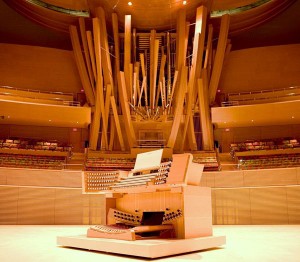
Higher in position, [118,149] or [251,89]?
[251,89]

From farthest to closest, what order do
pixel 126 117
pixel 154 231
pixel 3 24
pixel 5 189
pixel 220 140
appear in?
1. pixel 220 140
2. pixel 3 24
3. pixel 126 117
4. pixel 5 189
5. pixel 154 231

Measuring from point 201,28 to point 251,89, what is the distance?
4858 mm

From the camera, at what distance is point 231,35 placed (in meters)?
18.3

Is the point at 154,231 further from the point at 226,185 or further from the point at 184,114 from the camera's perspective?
the point at 184,114

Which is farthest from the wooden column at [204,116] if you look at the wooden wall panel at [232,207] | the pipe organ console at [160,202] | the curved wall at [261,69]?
the pipe organ console at [160,202]

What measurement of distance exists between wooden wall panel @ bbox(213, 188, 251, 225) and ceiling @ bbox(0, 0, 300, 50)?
918 cm

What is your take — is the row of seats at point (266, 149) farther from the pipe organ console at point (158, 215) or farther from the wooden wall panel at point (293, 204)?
the pipe organ console at point (158, 215)

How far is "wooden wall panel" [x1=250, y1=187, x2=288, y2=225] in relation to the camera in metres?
10.7

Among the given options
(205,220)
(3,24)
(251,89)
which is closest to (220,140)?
(251,89)

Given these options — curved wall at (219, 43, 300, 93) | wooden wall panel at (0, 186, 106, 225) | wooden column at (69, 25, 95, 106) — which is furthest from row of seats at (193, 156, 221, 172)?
wooden column at (69, 25, 95, 106)

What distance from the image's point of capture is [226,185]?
11500mm

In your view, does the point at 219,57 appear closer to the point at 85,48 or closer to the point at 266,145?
the point at 266,145

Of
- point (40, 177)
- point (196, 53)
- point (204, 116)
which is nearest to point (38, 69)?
point (196, 53)

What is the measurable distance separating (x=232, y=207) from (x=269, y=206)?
3.80 feet
